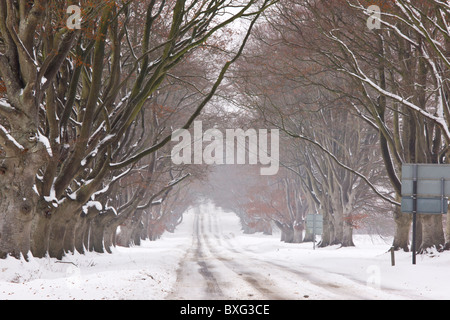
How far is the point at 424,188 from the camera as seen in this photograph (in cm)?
1427

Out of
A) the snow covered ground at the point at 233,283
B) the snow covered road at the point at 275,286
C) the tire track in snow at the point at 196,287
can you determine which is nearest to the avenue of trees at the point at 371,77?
the snow covered ground at the point at 233,283

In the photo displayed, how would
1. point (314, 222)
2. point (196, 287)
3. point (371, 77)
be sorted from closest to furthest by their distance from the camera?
point (196, 287)
point (371, 77)
point (314, 222)

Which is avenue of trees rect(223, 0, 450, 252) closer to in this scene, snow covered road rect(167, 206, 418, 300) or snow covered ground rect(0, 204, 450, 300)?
snow covered ground rect(0, 204, 450, 300)

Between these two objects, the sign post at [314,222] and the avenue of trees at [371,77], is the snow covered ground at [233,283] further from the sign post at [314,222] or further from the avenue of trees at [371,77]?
the sign post at [314,222]

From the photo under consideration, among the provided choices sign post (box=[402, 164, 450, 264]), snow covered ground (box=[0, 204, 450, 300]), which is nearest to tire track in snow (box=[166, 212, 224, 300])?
snow covered ground (box=[0, 204, 450, 300])

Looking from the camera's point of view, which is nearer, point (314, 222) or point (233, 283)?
point (233, 283)

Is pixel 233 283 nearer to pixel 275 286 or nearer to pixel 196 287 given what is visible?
pixel 275 286

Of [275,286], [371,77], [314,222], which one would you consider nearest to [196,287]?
[275,286]

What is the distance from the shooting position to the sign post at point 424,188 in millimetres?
14023

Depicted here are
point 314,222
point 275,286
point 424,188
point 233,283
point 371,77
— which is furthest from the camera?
point 314,222

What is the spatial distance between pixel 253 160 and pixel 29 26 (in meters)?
30.3

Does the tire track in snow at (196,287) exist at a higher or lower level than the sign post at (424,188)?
lower

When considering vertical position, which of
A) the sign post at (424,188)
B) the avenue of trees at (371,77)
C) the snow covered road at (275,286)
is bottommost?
the snow covered road at (275,286)
